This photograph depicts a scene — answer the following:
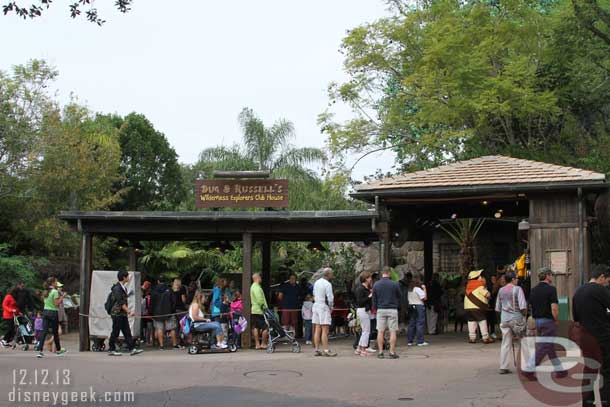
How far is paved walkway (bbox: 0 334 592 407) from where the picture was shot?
973 cm

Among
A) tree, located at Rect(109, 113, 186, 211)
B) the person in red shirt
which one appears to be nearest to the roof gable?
the person in red shirt

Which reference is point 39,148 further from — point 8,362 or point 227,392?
point 227,392

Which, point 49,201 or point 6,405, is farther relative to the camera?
point 49,201

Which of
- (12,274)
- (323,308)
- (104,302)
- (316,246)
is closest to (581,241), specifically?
(323,308)

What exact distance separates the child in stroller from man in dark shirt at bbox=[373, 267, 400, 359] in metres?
3.68

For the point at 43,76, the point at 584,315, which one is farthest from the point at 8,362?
the point at 43,76

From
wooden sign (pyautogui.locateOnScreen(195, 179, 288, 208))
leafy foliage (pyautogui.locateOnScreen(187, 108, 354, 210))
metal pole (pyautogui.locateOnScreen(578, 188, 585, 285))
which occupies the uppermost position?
leafy foliage (pyautogui.locateOnScreen(187, 108, 354, 210))

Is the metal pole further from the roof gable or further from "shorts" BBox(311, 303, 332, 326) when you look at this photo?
"shorts" BBox(311, 303, 332, 326)

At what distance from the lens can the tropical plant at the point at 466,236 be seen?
27500mm

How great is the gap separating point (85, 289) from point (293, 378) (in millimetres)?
7691

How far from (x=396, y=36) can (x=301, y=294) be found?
1233 centimetres

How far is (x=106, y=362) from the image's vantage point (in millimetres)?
14242

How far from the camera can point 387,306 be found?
46.5 ft

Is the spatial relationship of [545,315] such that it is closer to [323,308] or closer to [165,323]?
[323,308]
